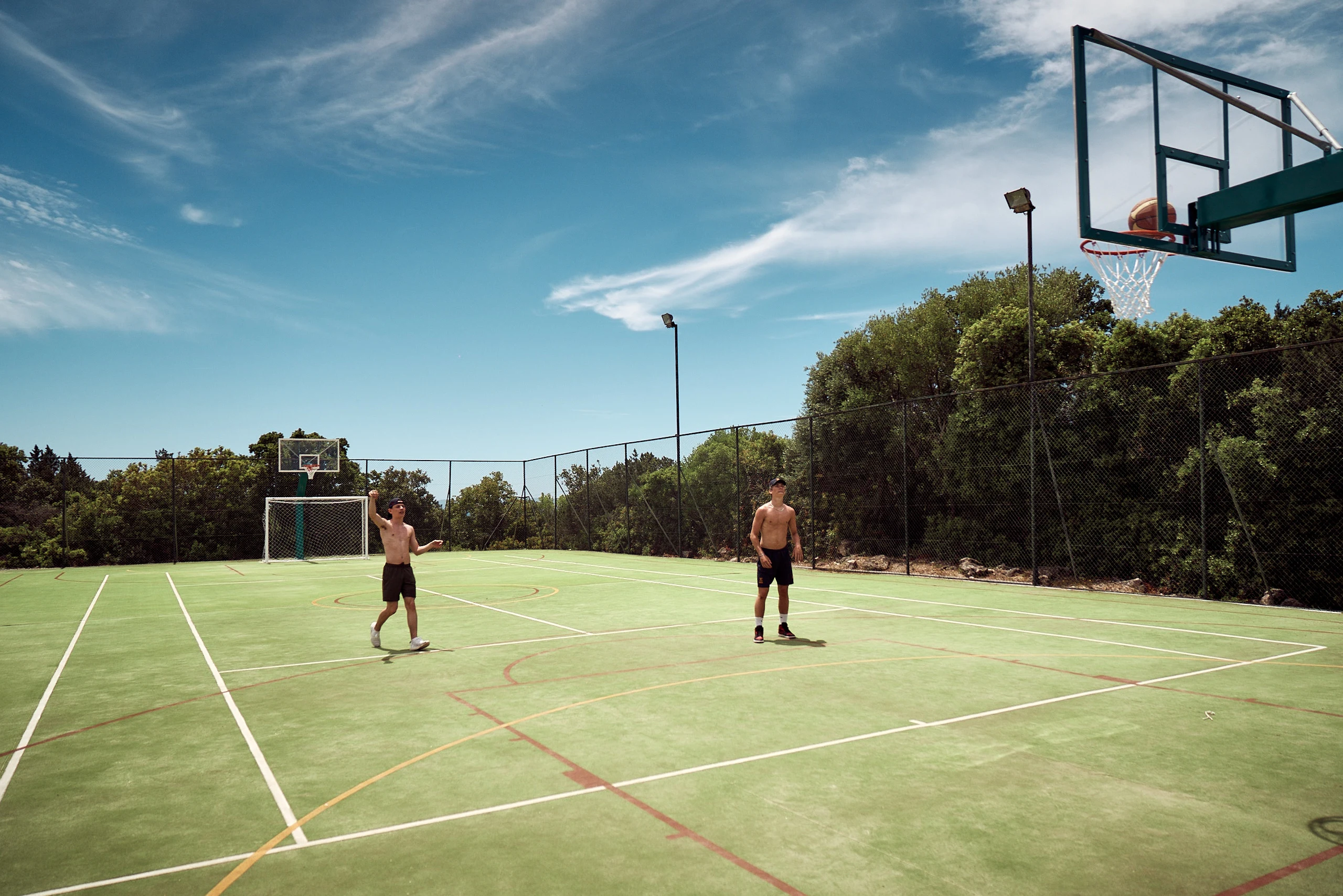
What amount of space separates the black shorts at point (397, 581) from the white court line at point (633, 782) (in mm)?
5208

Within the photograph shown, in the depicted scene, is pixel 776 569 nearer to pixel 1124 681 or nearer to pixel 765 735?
pixel 1124 681

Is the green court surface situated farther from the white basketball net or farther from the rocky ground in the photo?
the white basketball net

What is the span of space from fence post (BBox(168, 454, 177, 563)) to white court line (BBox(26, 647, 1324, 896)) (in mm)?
26165

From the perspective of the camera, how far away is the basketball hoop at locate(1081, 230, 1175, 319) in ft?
38.6

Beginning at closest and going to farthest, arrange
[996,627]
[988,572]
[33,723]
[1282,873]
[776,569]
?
[1282,873] < [33,723] < [776,569] < [996,627] < [988,572]

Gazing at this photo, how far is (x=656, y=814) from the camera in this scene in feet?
13.9

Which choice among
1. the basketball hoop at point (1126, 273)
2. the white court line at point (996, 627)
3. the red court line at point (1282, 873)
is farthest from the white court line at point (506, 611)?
the basketball hoop at point (1126, 273)

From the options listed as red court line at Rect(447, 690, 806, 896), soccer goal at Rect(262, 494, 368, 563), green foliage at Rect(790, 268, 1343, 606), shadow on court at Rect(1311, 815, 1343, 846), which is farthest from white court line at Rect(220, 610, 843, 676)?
soccer goal at Rect(262, 494, 368, 563)

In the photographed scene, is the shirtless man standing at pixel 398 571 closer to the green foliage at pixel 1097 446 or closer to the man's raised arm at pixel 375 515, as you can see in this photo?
the man's raised arm at pixel 375 515

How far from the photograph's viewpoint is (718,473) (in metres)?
25.9

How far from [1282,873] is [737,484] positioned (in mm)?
20434

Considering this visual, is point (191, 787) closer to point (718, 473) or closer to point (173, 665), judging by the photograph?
point (173, 665)

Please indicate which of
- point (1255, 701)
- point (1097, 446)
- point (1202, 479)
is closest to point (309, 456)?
point (1097, 446)

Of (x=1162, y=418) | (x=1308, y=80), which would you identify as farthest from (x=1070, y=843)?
(x=1162, y=418)
